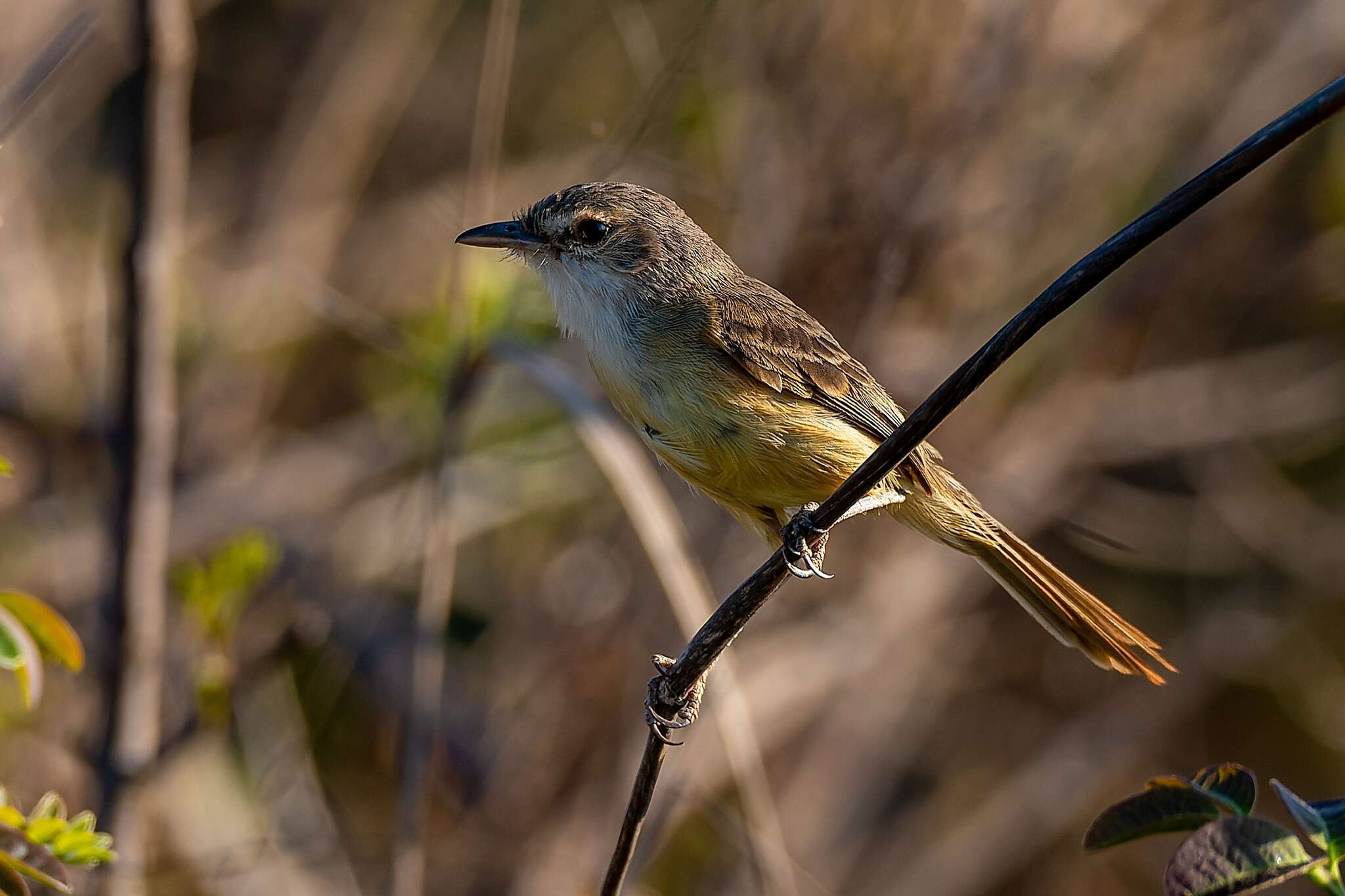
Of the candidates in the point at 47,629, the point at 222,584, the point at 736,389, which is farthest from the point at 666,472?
the point at 47,629

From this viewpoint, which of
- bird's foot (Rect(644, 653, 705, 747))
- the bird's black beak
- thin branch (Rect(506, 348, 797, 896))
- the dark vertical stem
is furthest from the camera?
the bird's black beak

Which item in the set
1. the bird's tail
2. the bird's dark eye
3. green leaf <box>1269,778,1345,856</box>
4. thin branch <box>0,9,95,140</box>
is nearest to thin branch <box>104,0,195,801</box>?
thin branch <box>0,9,95,140</box>

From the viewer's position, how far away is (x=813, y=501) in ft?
11.4

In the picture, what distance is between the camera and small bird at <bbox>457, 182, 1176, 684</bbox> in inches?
129

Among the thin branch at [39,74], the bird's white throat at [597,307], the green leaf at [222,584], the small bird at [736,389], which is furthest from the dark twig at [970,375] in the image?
the thin branch at [39,74]

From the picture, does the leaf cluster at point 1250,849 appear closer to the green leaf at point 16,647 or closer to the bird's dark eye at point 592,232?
the green leaf at point 16,647

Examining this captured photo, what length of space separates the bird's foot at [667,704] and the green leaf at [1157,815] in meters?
0.73

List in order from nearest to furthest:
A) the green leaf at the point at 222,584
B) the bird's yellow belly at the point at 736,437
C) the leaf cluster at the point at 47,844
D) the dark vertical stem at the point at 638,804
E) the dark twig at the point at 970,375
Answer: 1. the dark twig at the point at 970,375
2. the leaf cluster at the point at 47,844
3. the dark vertical stem at the point at 638,804
4. the bird's yellow belly at the point at 736,437
5. the green leaf at the point at 222,584

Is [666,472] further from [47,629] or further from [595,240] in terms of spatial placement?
[47,629]

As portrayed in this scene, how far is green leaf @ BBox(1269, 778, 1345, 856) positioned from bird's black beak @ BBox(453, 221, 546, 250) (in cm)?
267

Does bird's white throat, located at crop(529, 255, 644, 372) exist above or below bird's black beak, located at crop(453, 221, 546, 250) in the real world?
below

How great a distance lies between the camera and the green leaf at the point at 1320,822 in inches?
64.4

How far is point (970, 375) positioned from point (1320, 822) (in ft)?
2.43

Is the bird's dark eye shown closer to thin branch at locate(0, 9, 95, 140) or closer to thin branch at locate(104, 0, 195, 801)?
thin branch at locate(104, 0, 195, 801)
